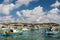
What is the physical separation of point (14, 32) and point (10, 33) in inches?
67.8

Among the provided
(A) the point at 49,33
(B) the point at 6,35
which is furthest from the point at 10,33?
(A) the point at 49,33

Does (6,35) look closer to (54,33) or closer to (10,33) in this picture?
(10,33)

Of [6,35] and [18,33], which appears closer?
[6,35]

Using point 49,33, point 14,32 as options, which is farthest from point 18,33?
point 49,33

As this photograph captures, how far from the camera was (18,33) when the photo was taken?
53.0 meters

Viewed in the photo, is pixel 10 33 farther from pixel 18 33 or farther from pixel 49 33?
pixel 49 33

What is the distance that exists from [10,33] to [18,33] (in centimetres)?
349

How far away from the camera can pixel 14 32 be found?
169 feet

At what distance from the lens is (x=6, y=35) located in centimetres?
4916

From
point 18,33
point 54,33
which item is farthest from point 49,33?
point 18,33

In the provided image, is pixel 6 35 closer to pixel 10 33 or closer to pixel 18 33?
pixel 10 33

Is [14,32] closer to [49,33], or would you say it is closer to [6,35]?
[6,35]

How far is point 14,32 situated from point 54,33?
1174cm
